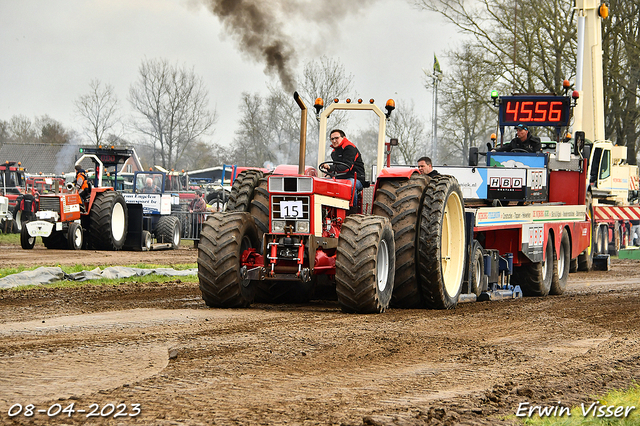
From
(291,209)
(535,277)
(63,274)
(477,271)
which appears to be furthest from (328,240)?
(63,274)

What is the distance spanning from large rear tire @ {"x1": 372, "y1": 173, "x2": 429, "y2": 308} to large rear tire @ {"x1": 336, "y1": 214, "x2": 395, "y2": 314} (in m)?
0.65

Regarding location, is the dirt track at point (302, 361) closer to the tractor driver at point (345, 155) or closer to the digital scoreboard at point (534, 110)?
the tractor driver at point (345, 155)

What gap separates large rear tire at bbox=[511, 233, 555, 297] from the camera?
12.9 meters

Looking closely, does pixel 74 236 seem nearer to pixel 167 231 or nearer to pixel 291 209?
pixel 167 231

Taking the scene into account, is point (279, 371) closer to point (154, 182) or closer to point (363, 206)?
point (363, 206)

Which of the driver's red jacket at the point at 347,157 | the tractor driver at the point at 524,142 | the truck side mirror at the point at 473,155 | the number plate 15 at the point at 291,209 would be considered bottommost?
the number plate 15 at the point at 291,209

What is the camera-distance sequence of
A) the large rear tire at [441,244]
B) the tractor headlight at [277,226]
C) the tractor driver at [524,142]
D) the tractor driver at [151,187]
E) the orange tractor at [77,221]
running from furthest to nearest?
the tractor driver at [151,187] → the orange tractor at [77,221] → the tractor driver at [524,142] → the large rear tire at [441,244] → the tractor headlight at [277,226]

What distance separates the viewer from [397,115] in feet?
151

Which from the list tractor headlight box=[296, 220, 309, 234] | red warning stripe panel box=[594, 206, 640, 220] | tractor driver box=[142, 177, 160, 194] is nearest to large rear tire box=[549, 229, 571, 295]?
tractor headlight box=[296, 220, 309, 234]

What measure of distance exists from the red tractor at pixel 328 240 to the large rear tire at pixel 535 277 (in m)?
3.22

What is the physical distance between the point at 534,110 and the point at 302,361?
37.6ft

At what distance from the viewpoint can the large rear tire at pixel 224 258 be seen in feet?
28.2

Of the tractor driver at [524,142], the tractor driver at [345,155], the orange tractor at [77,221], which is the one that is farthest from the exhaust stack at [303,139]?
the orange tractor at [77,221]

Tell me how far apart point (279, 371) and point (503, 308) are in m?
5.46
